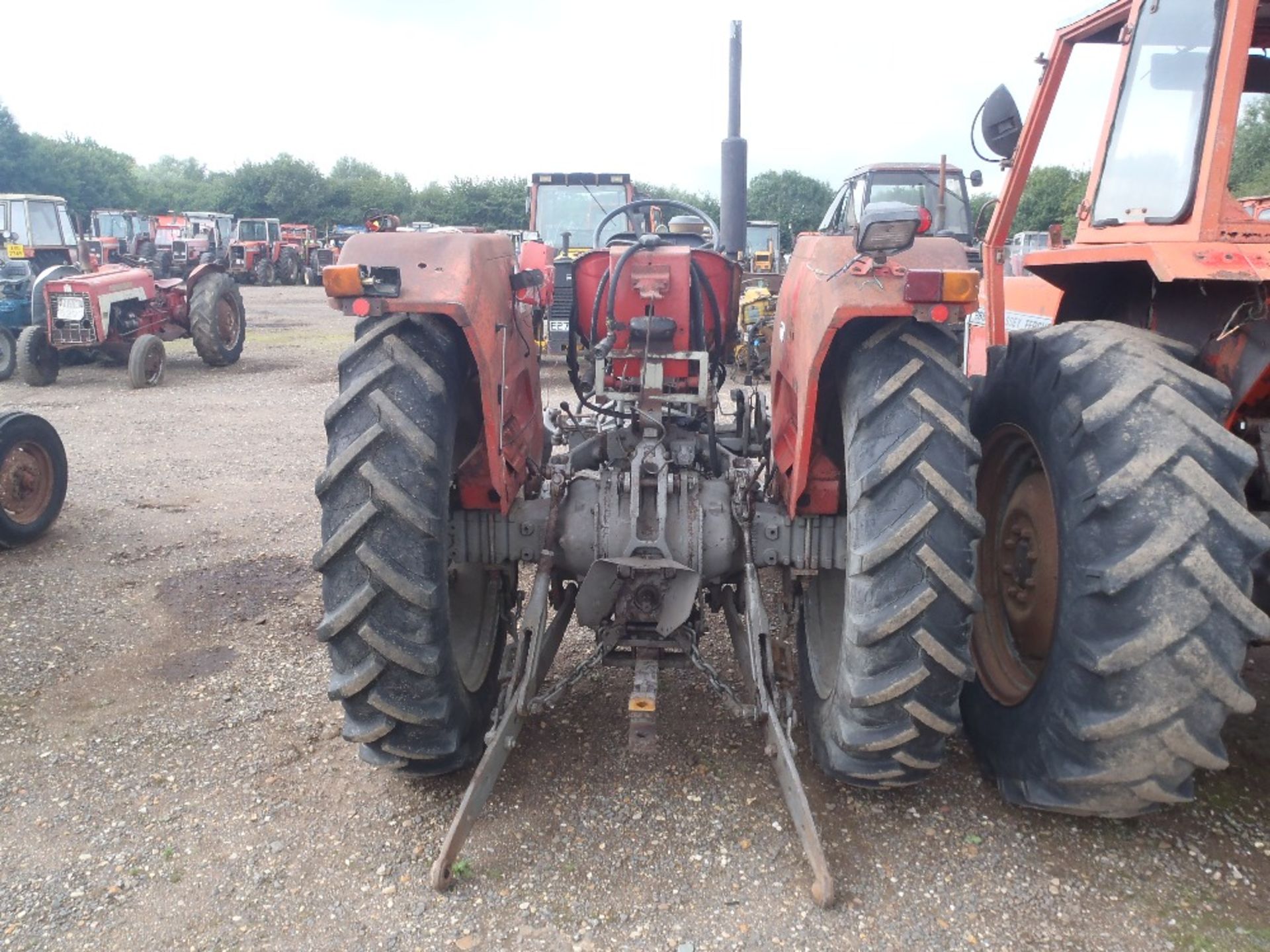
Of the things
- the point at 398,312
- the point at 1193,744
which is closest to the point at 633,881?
the point at 1193,744

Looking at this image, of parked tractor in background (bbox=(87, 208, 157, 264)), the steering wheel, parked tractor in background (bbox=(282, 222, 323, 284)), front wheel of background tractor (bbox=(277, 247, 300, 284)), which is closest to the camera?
the steering wheel

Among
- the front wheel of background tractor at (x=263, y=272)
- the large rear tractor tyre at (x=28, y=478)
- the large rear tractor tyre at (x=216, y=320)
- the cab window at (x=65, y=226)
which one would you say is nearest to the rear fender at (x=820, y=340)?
the large rear tractor tyre at (x=28, y=478)

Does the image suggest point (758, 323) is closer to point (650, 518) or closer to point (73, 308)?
point (73, 308)

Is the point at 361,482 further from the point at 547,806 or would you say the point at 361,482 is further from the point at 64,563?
the point at 64,563

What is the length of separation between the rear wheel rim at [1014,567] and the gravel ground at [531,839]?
0.35m

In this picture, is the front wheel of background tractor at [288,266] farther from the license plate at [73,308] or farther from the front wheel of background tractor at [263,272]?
the license plate at [73,308]

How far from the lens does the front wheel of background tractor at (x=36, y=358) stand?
11.1m

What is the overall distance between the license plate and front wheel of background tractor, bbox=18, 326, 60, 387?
1.34 ft

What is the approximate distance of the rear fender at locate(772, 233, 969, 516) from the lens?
2576 millimetres

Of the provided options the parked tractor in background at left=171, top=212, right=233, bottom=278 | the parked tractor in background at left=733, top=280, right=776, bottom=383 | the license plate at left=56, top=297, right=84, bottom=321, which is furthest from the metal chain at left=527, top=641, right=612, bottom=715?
the parked tractor in background at left=171, top=212, right=233, bottom=278

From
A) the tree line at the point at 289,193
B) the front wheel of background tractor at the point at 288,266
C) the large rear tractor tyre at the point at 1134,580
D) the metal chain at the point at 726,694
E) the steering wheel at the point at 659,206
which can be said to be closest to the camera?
the large rear tractor tyre at the point at 1134,580

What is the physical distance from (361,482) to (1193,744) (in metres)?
2.29

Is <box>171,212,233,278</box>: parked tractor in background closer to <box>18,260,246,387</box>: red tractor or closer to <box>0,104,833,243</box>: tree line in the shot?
<box>18,260,246,387</box>: red tractor

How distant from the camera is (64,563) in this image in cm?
525
